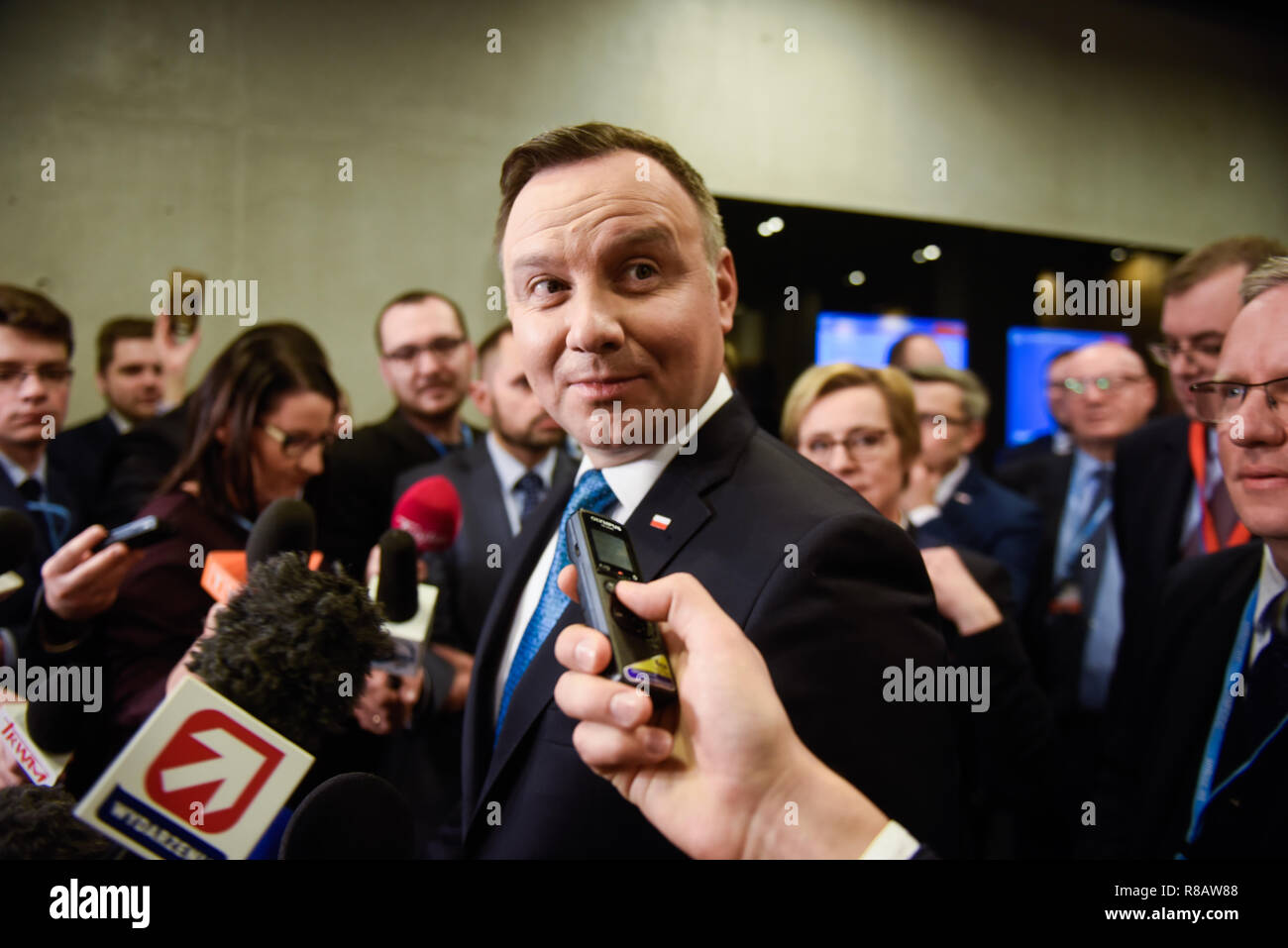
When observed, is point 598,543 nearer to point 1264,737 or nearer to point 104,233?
point 1264,737

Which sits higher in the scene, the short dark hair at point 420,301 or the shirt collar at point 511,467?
the short dark hair at point 420,301

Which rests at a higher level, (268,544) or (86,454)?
(86,454)

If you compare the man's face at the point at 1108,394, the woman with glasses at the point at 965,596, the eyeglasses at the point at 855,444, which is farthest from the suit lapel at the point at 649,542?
the man's face at the point at 1108,394

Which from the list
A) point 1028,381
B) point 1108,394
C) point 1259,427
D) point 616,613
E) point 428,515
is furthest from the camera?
point 1028,381

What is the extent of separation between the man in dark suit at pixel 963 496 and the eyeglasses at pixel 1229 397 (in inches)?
58.6

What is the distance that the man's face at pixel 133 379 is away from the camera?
2729 mm

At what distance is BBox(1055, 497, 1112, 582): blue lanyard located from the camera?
9.62 ft

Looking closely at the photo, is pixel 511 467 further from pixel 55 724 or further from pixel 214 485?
pixel 55 724

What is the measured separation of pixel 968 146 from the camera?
2584mm

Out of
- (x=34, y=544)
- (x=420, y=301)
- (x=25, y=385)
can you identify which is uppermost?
(x=420, y=301)

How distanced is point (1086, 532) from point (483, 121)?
259 cm

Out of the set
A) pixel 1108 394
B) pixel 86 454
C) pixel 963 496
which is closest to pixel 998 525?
pixel 963 496

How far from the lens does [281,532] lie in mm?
1145

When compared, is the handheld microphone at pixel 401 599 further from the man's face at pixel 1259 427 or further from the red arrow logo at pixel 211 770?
the man's face at pixel 1259 427
